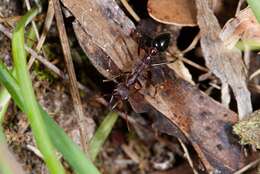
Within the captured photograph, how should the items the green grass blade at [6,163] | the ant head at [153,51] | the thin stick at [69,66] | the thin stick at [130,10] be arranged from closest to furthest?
the green grass blade at [6,163]
the thin stick at [69,66]
the thin stick at [130,10]
the ant head at [153,51]

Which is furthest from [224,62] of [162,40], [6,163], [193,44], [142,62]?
[6,163]

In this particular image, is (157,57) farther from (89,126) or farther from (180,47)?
(89,126)

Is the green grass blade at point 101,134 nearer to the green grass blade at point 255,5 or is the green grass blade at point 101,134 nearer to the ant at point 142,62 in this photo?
the ant at point 142,62

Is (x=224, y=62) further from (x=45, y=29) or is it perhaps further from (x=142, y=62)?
(x=45, y=29)

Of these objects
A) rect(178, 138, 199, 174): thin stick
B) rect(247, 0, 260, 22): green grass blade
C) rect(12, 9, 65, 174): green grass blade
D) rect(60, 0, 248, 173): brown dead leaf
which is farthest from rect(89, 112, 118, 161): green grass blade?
rect(247, 0, 260, 22): green grass blade

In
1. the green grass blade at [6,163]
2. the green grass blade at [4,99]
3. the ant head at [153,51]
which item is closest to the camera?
the green grass blade at [6,163]

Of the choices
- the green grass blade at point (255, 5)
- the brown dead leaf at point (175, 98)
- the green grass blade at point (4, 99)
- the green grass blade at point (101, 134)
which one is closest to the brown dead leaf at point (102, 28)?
the brown dead leaf at point (175, 98)

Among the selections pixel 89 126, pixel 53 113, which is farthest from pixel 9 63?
pixel 89 126
